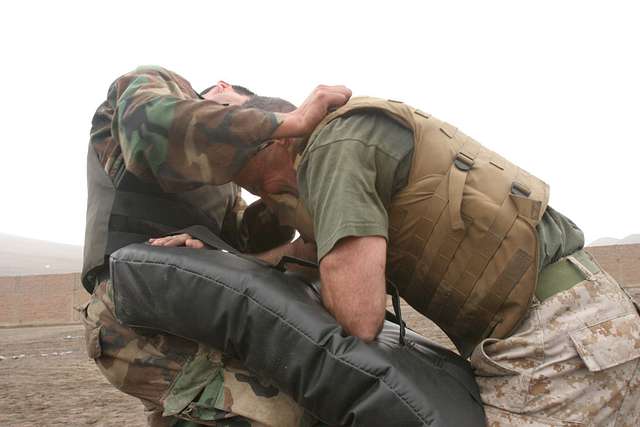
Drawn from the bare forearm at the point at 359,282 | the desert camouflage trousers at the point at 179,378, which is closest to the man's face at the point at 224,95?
the desert camouflage trousers at the point at 179,378

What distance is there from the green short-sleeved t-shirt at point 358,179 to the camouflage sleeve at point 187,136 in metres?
0.23

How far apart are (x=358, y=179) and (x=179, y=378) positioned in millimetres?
943

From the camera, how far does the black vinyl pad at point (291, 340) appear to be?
1774mm

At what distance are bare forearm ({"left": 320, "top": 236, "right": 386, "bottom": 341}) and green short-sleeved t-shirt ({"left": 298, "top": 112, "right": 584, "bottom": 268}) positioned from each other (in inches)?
1.4

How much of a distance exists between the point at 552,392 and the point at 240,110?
129cm

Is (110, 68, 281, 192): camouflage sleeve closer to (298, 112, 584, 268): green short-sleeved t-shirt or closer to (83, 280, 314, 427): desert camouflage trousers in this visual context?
(298, 112, 584, 268): green short-sleeved t-shirt

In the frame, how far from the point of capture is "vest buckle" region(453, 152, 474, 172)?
Answer: 80.4 inches

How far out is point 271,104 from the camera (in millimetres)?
2490

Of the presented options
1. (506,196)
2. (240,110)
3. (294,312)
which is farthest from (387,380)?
(240,110)

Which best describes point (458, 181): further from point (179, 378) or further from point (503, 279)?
point (179, 378)

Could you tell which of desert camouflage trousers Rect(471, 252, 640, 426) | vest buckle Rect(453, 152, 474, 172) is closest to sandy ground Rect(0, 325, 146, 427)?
desert camouflage trousers Rect(471, 252, 640, 426)

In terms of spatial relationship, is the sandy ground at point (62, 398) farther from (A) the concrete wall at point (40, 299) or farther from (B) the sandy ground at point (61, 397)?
(A) the concrete wall at point (40, 299)

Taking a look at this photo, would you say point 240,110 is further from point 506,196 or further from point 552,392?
point 552,392

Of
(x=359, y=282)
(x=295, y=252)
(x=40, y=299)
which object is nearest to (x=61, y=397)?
(x=295, y=252)
